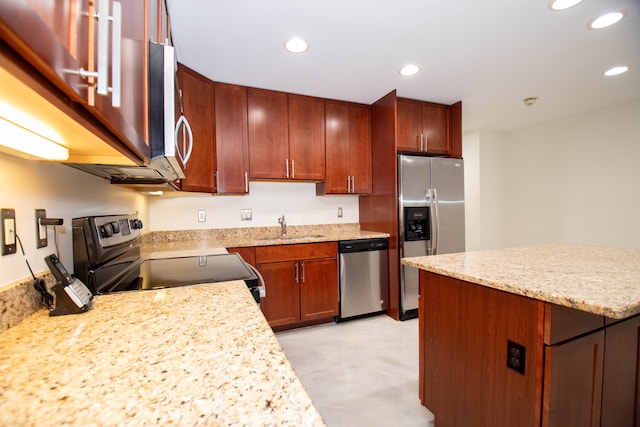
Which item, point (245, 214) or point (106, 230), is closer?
point (106, 230)

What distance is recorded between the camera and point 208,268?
4.65 ft

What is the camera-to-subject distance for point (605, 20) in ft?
5.81

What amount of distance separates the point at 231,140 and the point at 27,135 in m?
2.10

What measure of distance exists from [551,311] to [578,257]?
34.8 inches

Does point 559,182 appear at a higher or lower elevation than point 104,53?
higher

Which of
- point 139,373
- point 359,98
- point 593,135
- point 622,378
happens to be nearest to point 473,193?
point 593,135

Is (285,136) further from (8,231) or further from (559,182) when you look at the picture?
(559,182)

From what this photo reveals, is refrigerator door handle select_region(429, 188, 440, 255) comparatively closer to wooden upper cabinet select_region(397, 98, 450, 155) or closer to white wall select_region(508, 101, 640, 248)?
wooden upper cabinet select_region(397, 98, 450, 155)

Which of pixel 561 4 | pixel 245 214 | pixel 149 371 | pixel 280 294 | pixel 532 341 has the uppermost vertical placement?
pixel 561 4

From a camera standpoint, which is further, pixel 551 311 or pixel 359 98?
pixel 359 98

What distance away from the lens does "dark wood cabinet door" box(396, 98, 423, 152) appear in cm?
295

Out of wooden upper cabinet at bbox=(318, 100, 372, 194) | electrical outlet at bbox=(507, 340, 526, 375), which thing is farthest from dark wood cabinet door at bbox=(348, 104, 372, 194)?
electrical outlet at bbox=(507, 340, 526, 375)

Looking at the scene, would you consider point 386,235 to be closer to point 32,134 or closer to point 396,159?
point 396,159

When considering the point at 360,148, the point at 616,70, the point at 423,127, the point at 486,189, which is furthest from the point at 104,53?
the point at 486,189
